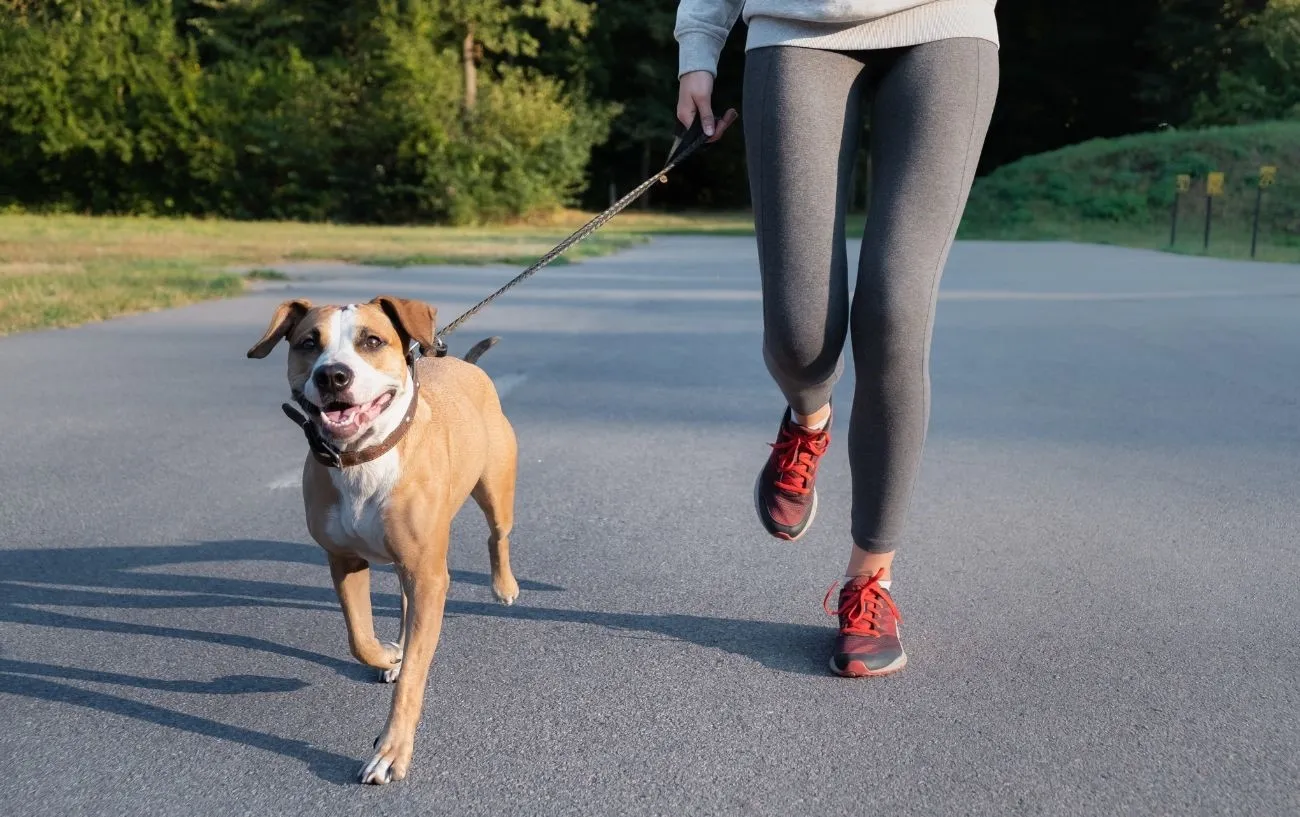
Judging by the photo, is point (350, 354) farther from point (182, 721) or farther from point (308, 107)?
point (308, 107)

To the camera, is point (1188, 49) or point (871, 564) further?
point (1188, 49)

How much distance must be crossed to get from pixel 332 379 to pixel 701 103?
127 centimetres

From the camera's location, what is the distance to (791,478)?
3240mm

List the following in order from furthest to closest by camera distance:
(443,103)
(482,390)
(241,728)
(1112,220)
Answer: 1. (443,103)
2. (1112,220)
3. (482,390)
4. (241,728)

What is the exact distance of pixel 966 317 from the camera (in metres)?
10.6

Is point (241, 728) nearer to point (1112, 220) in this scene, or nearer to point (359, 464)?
point (359, 464)

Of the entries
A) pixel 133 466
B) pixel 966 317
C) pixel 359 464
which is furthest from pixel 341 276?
pixel 359 464

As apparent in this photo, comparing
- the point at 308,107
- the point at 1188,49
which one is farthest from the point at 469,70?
the point at 1188,49

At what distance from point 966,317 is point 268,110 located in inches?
1132

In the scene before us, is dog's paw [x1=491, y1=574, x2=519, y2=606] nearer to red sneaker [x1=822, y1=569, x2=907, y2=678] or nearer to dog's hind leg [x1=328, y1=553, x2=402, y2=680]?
dog's hind leg [x1=328, y1=553, x2=402, y2=680]

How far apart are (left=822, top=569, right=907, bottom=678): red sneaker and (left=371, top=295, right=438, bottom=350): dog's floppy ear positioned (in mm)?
1139

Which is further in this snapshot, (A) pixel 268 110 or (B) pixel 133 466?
(A) pixel 268 110

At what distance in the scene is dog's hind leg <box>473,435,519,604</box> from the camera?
11.0 feet

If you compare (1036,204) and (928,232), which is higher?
(928,232)
